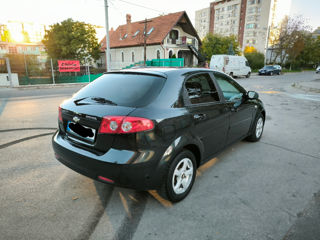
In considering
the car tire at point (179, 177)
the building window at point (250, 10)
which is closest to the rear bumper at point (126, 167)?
the car tire at point (179, 177)

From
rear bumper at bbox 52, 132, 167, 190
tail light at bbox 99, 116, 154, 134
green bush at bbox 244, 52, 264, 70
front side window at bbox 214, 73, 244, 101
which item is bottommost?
rear bumper at bbox 52, 132, 167, 190

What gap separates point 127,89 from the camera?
8.64 feet

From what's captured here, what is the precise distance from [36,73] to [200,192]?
17.8 meters

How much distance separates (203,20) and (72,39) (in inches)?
2687

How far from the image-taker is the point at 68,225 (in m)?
2.31

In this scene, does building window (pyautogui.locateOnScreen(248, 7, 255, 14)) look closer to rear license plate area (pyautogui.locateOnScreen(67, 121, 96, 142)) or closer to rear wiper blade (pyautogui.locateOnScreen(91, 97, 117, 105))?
rear wiper blade (pyautogui.locateOnScreen(91, 97, 117, 105))

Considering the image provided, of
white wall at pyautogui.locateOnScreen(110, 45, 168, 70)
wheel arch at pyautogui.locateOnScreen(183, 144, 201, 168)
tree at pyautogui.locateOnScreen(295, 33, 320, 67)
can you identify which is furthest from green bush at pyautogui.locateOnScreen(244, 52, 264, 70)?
wheel arch at pyautogui.locateOnScreen(183, 144, 201, 168)

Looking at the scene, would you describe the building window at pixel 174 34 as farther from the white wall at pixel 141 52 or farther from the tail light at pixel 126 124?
the tail light at pixel 126 124

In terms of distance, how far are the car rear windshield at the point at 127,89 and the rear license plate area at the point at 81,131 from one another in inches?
14.8

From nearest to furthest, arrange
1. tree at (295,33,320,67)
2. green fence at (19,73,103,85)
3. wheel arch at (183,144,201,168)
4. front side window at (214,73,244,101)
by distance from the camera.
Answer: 1. wheel arch at (183,144,201,168)
2. front side window at (214,73,244,101)
3. green fence at (19,73,103,85)
4. tree at (295,33,320,67)

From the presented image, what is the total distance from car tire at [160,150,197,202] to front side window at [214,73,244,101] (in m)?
1.35

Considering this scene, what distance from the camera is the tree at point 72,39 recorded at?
32469 mm

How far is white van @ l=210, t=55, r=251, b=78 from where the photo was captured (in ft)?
75.9

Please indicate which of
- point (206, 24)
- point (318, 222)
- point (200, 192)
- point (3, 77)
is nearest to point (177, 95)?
point (200, 192)
